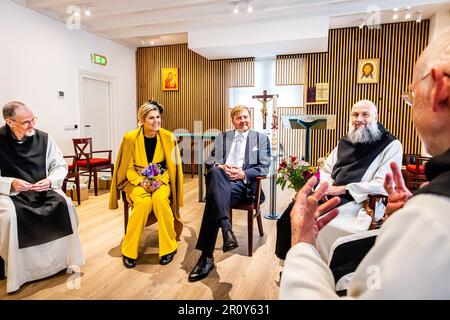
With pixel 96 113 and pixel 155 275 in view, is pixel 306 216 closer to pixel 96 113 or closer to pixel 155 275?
pixel 155 275

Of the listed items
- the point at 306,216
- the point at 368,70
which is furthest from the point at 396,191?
the point at 368,70

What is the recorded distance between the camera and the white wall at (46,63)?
429cm

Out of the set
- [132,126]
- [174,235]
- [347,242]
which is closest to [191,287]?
[174,235]

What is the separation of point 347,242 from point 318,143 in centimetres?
557

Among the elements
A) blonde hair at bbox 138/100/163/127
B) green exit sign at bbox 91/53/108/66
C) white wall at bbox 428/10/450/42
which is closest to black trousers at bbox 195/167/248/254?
blonde hair at bbox 138/100/163/127

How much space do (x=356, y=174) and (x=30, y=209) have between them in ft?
8.18

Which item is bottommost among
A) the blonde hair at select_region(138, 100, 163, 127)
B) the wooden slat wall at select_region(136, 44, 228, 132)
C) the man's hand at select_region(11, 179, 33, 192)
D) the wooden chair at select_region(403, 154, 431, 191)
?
the wooden chair at select_region(403, 154, 431, 191)

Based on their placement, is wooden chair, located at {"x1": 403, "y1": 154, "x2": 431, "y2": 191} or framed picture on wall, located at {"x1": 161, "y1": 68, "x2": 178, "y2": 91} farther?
framed picture on wall, located at {"x1": 161, "y1": 68, "x2": 178, "y2": 91}

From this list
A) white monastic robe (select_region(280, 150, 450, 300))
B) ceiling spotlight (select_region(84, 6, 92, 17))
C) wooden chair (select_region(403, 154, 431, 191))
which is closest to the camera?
white monastic robe (select_region(280, 150, 450, 300))

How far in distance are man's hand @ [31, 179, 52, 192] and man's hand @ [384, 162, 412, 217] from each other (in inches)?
93.9

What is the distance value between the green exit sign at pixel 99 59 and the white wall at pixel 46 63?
0.09m

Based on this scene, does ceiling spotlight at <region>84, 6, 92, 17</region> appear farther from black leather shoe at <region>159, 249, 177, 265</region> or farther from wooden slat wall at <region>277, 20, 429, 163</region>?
black leather shoe at <region>159, 249, 177, 265</region>

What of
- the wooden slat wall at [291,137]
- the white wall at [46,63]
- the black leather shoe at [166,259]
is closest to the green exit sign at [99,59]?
the white wall at [46,63]

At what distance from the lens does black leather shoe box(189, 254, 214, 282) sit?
221 cm
